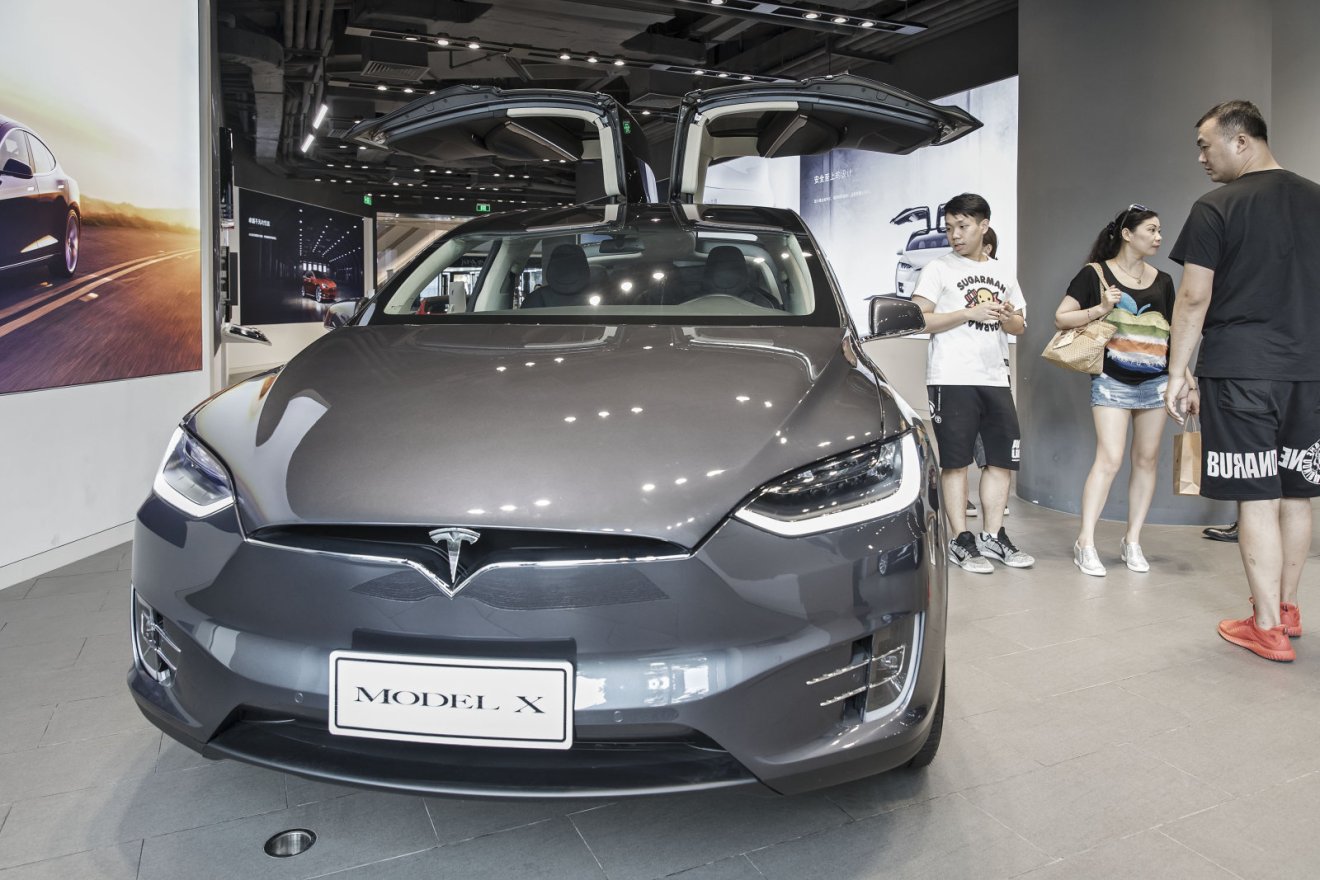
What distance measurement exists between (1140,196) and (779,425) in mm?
3814

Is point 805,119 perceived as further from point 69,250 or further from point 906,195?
point 906,195

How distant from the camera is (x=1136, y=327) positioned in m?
3.48

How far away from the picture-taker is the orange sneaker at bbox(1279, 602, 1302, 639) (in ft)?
9.15

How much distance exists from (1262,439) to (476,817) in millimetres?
2249

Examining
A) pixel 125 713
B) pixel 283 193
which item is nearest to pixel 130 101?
pixel 125 713

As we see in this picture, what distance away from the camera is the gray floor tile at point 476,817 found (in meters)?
1.67

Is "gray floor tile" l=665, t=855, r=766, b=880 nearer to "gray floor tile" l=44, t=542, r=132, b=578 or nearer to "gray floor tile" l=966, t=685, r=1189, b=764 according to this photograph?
"gray floor tile" l=966, t=685, r=1189, b=764

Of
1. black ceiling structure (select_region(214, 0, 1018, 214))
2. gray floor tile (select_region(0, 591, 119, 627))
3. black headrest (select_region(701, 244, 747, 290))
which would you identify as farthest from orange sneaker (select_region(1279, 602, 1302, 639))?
black ceiling structure (select_region(214, 0, 1018, 214))

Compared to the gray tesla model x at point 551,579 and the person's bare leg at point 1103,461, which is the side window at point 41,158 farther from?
the person's bare leg at point 1103,461

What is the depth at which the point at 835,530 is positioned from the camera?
4.39 feet

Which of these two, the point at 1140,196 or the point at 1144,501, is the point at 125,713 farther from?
the point at 1140,196

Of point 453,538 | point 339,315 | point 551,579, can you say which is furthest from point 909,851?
point 339,315

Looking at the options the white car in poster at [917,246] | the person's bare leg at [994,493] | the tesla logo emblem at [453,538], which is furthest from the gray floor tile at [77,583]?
the white car in poster at [917,246]

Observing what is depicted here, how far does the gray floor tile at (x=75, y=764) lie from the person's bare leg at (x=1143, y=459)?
329 centimetres
